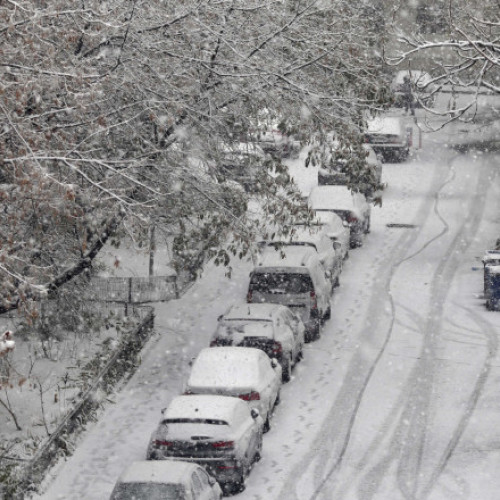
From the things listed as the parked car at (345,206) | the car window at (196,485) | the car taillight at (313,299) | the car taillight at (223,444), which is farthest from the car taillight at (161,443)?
the parked car at (345,206)

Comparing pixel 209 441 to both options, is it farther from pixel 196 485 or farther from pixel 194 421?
pixel 196 485

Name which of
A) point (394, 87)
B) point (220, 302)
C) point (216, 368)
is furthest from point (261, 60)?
point (394, 87)

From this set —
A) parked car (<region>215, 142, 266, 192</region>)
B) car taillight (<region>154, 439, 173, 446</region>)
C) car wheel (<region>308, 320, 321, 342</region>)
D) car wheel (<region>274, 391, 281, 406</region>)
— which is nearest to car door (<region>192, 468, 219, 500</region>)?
car taillight (<region>154, 439, 173, 446</region>)

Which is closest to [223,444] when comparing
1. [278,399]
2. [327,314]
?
[278,399]

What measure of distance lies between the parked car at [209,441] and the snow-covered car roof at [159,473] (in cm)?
160

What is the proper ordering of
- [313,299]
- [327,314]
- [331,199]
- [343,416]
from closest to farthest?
[343,416], [313,299], [327,314], [331,199]

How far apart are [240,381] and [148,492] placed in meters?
5.10

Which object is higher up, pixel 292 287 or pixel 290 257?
pixel 290 257

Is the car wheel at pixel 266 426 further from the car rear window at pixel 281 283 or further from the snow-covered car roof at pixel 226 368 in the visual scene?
the car rear window at pixel 281 283

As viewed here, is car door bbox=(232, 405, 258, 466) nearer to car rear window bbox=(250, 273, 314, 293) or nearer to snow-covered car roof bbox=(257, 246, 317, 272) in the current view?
car rear window bbox=(250, 273, 314, 293)

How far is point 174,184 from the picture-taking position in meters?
17.1

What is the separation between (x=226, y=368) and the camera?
63.7 ft

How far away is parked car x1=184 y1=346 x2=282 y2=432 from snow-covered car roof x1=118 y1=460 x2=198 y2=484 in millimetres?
4086

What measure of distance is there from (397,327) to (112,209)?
12515 mm
